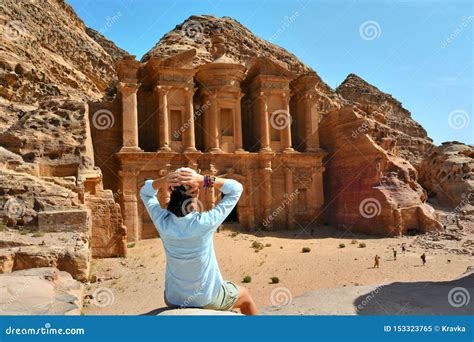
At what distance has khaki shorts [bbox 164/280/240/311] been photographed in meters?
4.18

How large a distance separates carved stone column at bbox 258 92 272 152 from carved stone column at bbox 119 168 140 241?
9504 mm

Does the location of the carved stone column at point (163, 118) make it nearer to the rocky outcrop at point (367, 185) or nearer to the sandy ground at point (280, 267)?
the sandy ground at point (280, 267)

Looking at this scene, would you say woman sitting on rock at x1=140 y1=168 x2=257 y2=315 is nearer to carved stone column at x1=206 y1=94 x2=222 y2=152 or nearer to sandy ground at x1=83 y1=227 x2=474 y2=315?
sandy ground at x1=83 y1=227 x2=474 y2=315

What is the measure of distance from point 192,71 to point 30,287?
22.2 m

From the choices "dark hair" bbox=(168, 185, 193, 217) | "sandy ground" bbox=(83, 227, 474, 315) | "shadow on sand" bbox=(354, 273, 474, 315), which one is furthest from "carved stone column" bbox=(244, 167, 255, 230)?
"dark hair" bbox=(168, 185, 193, 217)

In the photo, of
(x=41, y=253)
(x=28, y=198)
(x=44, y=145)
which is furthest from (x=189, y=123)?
(x=41, y=253)

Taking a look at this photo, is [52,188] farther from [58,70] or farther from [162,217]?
[58,70]

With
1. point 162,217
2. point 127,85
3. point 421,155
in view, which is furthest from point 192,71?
point 421,155

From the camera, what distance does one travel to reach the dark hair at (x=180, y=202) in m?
3.97

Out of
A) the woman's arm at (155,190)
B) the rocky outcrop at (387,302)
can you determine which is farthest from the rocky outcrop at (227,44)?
the woman's arm at (155,190)

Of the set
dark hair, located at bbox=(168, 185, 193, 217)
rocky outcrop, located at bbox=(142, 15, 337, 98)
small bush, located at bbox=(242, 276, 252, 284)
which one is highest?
rocky outcrop, located at bbox=(142, 15, 337, 98)

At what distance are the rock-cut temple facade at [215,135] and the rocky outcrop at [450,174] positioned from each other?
11634 mm

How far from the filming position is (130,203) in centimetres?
2428

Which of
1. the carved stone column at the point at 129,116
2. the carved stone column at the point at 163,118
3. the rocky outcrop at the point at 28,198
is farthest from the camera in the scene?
the carved stone column at the point at 163,118
